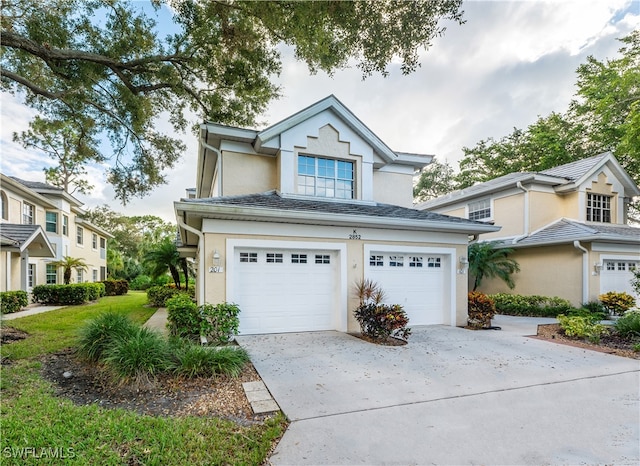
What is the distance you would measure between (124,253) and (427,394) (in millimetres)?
44235

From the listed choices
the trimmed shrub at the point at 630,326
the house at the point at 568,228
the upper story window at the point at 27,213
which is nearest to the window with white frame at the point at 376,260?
the trimmed shrub at the point at 630,326

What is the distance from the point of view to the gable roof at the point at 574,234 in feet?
42.8

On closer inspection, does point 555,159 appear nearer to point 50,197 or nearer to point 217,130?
point 217,130

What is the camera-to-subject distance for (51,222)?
66.5 feet

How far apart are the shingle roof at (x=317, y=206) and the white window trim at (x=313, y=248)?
94 cm

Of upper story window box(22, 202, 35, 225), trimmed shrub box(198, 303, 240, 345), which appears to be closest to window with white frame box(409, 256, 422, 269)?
trimmed shrub box(198, 303, 240, 345)

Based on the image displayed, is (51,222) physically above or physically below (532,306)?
above

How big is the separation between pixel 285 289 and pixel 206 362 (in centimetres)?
364

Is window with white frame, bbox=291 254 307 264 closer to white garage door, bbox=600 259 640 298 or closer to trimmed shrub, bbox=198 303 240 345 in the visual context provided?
trimmed shrub, bbox=198 303 240 345

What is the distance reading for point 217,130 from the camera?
9.71 meters

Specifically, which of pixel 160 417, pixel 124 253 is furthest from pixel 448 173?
pixel 124 253

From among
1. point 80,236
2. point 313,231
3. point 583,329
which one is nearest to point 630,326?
point 583,329

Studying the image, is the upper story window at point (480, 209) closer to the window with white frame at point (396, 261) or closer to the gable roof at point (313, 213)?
the gable roof at point (313, 213)

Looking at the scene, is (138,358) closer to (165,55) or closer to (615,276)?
(165,55)
